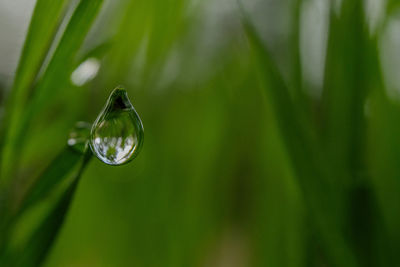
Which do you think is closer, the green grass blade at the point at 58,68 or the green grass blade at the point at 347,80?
the green grass blade at the point at 58,68


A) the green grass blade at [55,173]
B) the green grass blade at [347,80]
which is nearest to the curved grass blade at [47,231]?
the green grass blade at [55,173]

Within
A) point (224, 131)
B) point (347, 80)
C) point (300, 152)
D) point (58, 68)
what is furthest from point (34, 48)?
point (224, 131)

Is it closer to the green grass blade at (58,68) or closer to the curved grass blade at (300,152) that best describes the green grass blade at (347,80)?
the curved grass blade at (300,152)

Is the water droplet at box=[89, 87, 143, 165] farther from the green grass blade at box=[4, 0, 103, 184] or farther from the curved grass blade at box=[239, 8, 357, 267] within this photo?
the curved grass blade at box=[239, 8, 357, 267]

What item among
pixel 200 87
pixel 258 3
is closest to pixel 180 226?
pixel 200 87

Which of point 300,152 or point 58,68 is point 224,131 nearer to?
point 300,152

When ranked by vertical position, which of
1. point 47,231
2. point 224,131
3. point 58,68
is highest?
point 224,131
